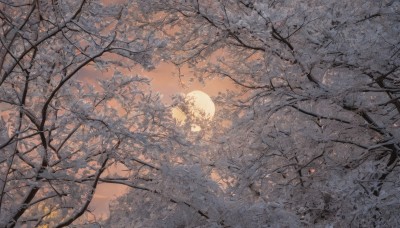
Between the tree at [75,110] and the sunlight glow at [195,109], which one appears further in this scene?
the sunlight glow at [195,109]

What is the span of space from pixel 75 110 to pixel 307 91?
2.72m

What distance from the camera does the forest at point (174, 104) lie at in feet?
13.8

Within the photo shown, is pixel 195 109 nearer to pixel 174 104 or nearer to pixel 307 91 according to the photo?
pixel 174 104

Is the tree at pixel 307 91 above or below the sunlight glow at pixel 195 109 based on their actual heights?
below

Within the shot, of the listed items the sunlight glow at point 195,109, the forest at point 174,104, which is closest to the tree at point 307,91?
the forest at point 174,104

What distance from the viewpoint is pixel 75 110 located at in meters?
4.21

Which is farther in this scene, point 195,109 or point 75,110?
point 195,109

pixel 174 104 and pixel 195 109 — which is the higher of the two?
pixel 195 109

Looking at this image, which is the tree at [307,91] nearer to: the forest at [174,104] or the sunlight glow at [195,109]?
the forest at [174,104]

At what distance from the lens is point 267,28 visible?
4.83 meters

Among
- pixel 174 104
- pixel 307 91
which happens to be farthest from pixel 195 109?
pixel 307 91

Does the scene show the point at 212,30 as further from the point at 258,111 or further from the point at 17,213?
the point at 17,213

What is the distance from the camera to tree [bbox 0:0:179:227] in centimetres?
415

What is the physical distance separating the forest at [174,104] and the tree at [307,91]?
0.02 m
